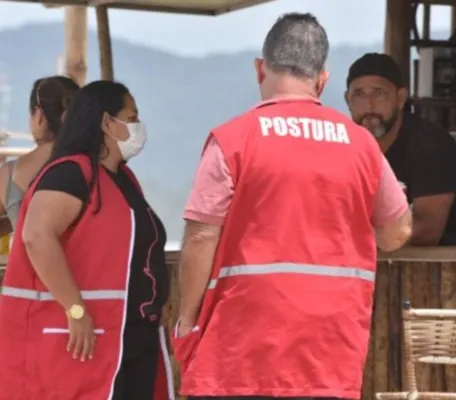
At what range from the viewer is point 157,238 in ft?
11.8

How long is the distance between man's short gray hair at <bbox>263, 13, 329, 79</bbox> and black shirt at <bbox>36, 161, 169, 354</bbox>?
76cm

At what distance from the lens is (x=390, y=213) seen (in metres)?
3.02

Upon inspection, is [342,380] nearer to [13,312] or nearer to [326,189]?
[326,189]

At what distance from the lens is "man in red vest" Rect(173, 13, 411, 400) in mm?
2822

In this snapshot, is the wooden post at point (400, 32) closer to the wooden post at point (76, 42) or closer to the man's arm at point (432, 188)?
the man's arm at point (432, 188)

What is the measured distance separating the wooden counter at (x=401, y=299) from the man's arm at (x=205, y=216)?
1.54 meters

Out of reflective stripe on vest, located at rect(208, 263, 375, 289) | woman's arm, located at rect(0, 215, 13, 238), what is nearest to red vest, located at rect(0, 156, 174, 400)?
reflective stripe on vest, located at rect(208, 263, 375, 289)

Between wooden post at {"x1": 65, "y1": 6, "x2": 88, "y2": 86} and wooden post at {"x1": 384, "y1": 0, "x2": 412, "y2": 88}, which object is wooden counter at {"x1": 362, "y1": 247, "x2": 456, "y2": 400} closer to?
wooden post at {"x1": 384, "y1": 0, "x2": 412, "y2": 88}

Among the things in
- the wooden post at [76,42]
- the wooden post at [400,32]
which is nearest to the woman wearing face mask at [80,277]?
the wooden post at [400,32]

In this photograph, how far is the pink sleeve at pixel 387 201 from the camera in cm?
299

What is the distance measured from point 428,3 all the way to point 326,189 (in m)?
4.49

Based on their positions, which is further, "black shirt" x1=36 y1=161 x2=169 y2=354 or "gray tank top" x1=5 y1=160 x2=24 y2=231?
"gray tank top" x1=5 y1=160 x2=24 y2=231

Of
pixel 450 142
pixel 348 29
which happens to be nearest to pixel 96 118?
pixel 450 142

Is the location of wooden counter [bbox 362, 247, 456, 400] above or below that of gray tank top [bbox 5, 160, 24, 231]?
below
